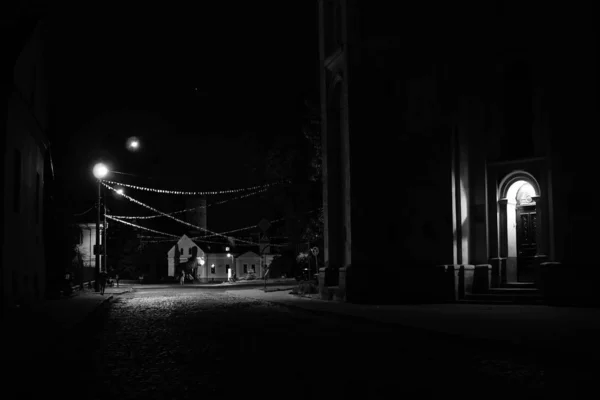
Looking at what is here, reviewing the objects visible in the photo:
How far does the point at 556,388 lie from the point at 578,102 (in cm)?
1549

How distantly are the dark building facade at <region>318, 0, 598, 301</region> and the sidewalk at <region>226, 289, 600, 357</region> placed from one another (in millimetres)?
2362

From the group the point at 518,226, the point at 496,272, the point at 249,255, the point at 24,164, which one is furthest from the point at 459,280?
the point at 249,255

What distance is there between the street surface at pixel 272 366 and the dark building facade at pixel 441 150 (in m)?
9.00

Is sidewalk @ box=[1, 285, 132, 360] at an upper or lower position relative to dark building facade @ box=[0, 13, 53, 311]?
lower

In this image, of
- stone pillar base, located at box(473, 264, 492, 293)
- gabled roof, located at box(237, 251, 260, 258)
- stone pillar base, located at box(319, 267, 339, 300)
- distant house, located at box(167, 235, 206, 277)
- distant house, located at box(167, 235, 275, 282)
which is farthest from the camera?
gabled roof, located at box(237, 251, 260, 258)

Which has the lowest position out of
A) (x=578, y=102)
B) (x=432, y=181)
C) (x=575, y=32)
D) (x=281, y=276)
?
(x=281, y=276)

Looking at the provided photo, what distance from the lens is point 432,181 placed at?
2341cm

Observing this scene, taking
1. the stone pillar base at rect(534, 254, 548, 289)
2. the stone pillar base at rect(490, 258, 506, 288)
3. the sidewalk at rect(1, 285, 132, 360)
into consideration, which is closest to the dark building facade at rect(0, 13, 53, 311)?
the sidewalk at rect(1, 285, 132, 360)

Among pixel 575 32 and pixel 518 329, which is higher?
pixel 575 32

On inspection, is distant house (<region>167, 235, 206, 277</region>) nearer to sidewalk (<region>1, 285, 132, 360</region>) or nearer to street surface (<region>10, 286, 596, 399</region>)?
sidewalk (<region>1, 285, 132, 360</region>)

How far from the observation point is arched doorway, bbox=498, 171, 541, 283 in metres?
23.4

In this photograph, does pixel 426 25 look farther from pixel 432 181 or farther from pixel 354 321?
pixel 354 321

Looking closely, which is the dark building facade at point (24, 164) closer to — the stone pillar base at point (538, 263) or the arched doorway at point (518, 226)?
the arched doorway at point (518, 226)

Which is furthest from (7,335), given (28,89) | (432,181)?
(432,181)
